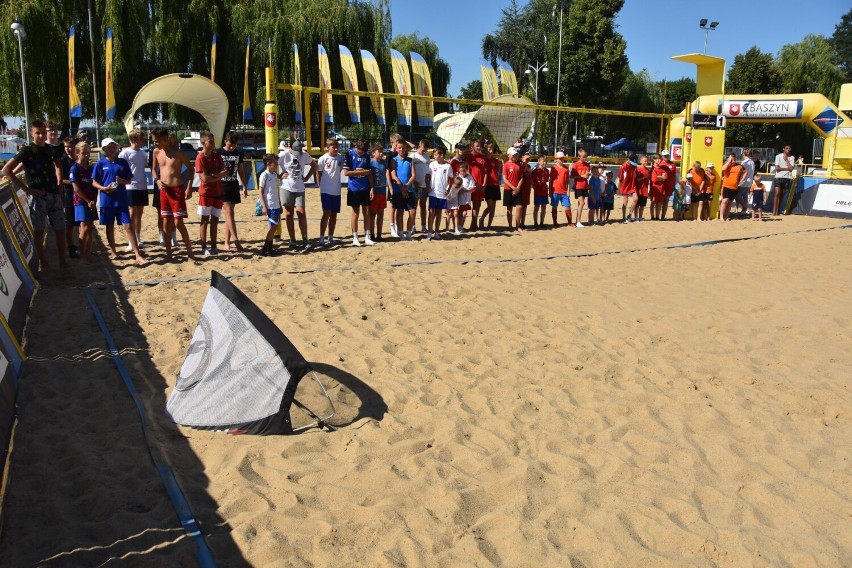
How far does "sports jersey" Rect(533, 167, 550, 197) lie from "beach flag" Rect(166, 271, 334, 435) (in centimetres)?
856

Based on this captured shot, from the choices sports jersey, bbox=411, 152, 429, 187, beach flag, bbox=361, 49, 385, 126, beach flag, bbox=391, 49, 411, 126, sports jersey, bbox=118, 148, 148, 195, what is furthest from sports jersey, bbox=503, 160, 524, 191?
beach flag, bbox=391, 49, 411, 126

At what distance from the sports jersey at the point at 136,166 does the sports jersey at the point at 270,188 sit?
141 centimetres

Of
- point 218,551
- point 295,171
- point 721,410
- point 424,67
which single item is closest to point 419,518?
point 218,551

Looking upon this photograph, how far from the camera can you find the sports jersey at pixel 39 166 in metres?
7.07

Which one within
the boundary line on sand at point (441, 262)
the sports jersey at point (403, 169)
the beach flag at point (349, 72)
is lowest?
the boundary line on sand at point (441, 262)

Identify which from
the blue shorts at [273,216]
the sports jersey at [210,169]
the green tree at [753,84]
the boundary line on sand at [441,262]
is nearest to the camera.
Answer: the boundary line on sand at [441,262]

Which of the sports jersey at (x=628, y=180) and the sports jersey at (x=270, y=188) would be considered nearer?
the sports jersey at (x=270, y=188)

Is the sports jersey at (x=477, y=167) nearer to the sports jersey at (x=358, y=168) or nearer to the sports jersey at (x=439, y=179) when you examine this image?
the sports jersey at (x=439, y=179)

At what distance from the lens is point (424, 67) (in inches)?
1072

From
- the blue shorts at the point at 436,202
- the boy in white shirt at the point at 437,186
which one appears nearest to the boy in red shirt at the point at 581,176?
the boy in white shirt at the point at 437,186

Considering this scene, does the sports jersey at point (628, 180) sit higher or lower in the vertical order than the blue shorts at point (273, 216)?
higher

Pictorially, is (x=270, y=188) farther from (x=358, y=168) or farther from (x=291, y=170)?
(x=358, y=168)

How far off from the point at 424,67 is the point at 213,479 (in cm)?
2595

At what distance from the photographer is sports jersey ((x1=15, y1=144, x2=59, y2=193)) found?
23.2 feet
